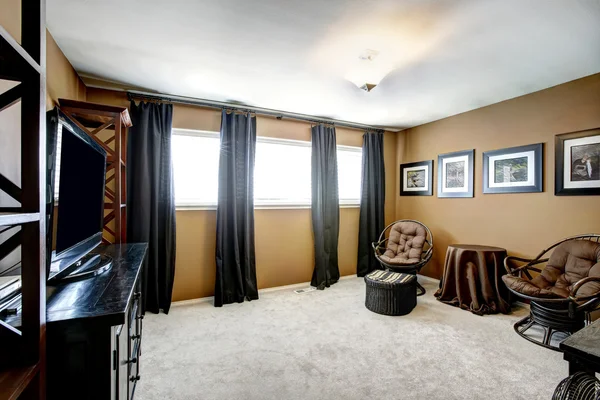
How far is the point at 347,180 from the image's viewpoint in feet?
15.4

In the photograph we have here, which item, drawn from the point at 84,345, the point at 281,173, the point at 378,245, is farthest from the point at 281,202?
the point at 84,345

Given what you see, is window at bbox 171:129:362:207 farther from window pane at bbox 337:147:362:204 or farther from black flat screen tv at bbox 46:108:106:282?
black flat screen tv at bbox 46:108:106:282

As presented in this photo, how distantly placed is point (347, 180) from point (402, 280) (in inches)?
79.4

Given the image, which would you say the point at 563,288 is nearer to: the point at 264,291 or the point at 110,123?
the point at 264,291

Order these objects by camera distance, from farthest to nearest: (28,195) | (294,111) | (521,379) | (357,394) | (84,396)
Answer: (294,111) → (521,379) → (357,394) → (84,396) → (28,195)

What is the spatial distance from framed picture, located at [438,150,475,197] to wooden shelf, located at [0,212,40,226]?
14.3 feet

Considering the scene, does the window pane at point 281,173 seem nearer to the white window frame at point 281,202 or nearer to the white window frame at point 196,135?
the white window frame at point 281,202

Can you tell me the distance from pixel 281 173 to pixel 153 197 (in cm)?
171

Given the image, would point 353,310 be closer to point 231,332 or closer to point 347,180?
point 231,332

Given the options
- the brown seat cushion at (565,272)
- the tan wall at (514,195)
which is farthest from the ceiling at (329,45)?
the brown seat cushion at (565,272)

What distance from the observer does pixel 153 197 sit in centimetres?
313

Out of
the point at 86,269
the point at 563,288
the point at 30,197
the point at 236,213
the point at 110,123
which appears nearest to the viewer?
the point at 30,197

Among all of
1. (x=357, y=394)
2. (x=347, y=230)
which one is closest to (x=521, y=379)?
(x=357, y=394)

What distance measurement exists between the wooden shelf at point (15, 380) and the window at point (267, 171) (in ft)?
9.28
